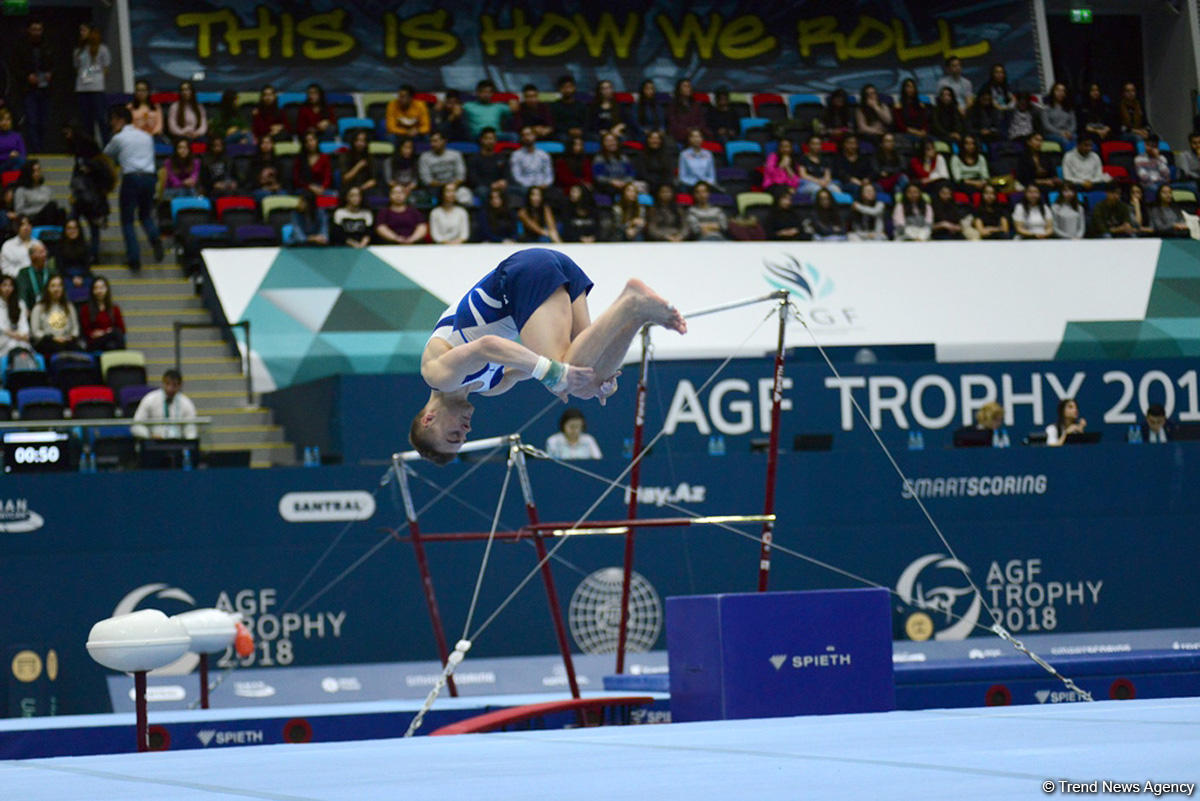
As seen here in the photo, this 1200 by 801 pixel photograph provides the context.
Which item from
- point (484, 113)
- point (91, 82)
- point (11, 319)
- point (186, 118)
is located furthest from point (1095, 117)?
point (11, 319)

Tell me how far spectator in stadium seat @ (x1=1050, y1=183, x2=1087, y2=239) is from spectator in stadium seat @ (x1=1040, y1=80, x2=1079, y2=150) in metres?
2.74

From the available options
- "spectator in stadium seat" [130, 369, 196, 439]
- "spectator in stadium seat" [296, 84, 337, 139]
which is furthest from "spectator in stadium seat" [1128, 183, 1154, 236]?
"spectator in stadium seat" [130, 369, 196, 439]

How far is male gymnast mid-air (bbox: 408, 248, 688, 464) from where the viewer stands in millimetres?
6613

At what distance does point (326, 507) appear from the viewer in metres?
12.2

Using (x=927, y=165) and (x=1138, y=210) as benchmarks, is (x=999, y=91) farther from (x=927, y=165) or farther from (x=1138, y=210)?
(x=1138, y=210)

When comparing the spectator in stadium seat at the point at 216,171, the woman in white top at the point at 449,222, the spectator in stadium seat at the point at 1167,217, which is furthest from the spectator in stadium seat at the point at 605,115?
the spectator in stadium seat at the point at 1167,217

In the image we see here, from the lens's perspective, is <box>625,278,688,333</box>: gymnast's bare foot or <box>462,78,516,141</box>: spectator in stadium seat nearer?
<box>625,278,688,333</box>: gymnast's bare foot

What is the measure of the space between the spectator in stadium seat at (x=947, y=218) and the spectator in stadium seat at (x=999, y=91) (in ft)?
11.1

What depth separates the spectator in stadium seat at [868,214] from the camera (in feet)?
56.3

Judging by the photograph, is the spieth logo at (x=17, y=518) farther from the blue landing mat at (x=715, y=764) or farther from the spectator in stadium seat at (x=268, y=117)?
the spectator in stadium seat at (x=268, y=117)

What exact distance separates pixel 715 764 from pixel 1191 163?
59.8 feet

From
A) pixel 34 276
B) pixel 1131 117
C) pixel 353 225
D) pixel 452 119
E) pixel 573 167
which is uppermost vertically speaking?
pixel 1131 117

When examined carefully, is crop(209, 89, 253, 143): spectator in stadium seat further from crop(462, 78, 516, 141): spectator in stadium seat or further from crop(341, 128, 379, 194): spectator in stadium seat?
crop(462, 78, 516, 141): spectator in stadium seat

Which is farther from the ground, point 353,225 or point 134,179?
point 134,179
